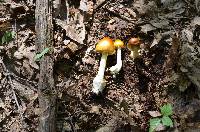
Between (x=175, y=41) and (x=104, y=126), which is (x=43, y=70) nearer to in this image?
(x=104, y=126)

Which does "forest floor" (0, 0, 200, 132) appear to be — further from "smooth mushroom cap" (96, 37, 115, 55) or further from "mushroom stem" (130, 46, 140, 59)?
"smooth mushroom cap" (96, 37, 115, 55)

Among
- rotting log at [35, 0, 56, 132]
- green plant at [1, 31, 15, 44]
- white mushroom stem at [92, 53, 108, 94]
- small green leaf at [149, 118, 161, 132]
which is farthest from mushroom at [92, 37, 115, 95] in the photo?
green plant at [1, 31, 15, 44]

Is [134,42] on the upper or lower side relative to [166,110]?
upper

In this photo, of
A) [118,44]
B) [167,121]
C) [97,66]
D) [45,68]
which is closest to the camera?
[167,121]

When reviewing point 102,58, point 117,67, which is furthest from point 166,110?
point 102,58

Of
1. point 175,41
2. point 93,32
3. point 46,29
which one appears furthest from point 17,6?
point 175,41

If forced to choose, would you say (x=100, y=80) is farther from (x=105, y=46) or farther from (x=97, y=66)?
(x=105, y=46)
